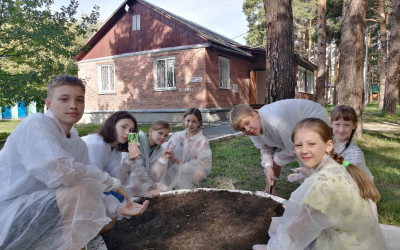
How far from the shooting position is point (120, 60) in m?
14.7

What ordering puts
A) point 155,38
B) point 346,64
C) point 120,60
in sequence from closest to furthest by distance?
point 346,64, point 155,38, point 120,60

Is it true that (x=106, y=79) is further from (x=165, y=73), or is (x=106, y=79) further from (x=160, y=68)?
(x=165, y=73)

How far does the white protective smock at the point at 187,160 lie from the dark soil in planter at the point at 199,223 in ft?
1.77

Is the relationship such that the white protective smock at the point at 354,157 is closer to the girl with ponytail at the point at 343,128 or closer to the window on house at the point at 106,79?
the girl with ponytail at the point at 343,128

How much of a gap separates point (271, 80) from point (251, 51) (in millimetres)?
10688

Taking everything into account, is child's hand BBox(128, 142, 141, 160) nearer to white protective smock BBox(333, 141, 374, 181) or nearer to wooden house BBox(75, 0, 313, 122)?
white protective smock BBox(333, 141, 374, 181)

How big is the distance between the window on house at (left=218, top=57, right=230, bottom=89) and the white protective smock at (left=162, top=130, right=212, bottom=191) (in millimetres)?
10085

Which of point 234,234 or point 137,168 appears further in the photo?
point 137,168

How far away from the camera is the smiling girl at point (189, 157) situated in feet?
11.3

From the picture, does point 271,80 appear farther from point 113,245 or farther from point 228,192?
point 113,245

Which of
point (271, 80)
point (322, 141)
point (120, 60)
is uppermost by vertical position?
point (120, 60)

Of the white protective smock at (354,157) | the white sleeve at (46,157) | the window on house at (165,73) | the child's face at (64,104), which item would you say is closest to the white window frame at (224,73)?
the window on house at (165,73)

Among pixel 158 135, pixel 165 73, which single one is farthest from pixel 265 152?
pixel 165 73

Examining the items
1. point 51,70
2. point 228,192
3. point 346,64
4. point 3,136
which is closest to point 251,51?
point 346,64
